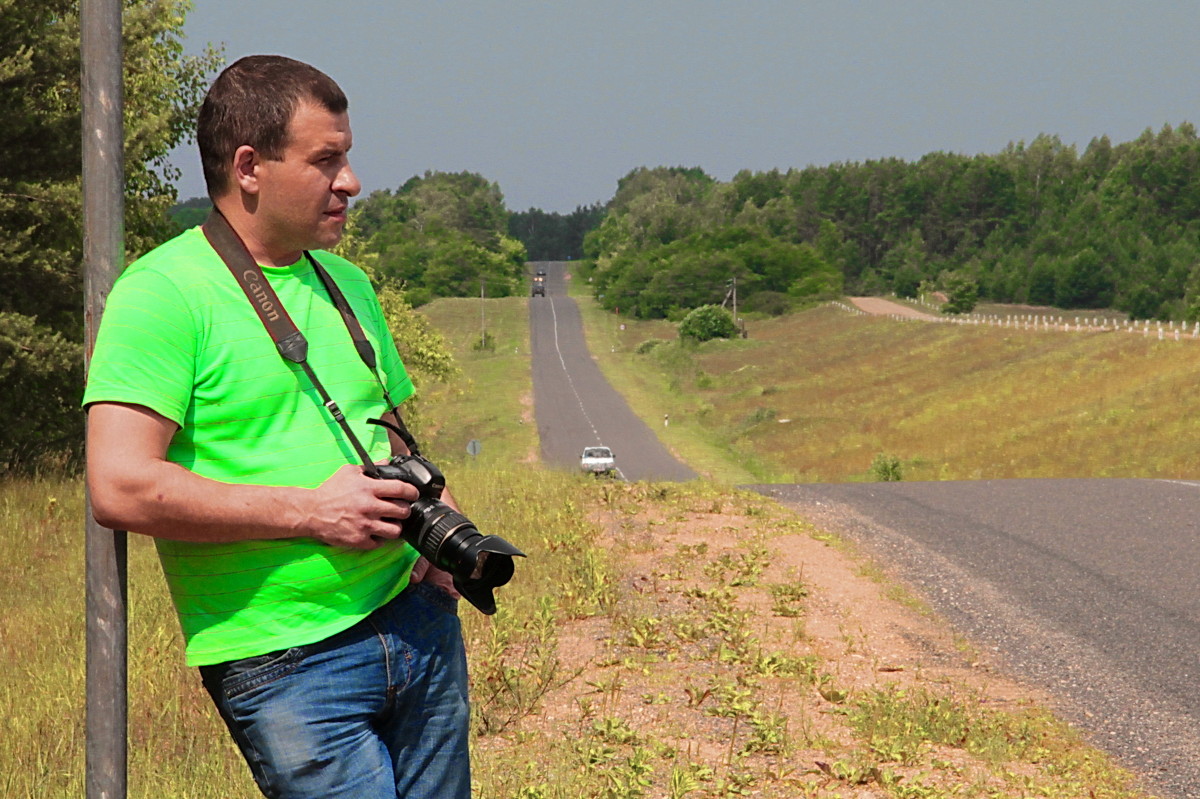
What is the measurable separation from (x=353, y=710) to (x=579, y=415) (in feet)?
214

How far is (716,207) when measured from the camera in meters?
177

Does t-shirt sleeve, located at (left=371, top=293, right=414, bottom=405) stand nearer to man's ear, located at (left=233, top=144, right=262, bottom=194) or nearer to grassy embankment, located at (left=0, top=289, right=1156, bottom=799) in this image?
man's ear, located at (left=233, top=144, right=262, bottom=194)

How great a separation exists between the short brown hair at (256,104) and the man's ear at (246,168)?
0.01m

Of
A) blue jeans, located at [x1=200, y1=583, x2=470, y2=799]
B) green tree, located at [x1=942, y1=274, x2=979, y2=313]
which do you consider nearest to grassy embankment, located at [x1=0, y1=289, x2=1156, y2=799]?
blue jeans, located at [x1=200, y1=583, x2=470, y2=799]

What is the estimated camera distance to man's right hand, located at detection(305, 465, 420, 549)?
2.39 metres

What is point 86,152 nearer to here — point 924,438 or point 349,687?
point 349,687

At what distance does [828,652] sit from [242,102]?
6.44 meters

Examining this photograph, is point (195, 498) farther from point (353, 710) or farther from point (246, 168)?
point (246, 168)

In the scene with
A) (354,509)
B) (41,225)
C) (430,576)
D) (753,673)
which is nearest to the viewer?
(354,509)

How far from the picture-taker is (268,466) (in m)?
2.45

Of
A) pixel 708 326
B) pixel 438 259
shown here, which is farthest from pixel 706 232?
pixel 708 326

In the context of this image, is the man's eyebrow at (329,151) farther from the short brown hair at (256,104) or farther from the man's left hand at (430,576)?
the man's left hand at (430,576)

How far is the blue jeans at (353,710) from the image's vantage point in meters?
2.45

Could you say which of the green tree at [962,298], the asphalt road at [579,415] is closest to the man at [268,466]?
the asphalt road at [579,415]
